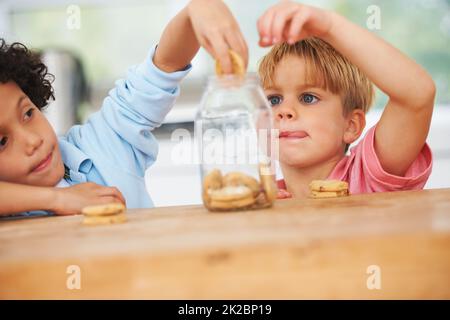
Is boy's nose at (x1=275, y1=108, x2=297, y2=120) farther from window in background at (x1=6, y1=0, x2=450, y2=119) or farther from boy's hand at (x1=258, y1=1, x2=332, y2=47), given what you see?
window in background at (x1=6, y1=0, x2=450, y2=119)

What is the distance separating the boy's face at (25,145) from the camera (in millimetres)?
1088

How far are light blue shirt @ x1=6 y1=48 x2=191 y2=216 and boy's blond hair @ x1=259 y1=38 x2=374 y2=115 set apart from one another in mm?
243

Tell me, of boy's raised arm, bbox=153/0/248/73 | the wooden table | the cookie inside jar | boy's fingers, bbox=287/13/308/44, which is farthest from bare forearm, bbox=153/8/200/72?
the wooden table

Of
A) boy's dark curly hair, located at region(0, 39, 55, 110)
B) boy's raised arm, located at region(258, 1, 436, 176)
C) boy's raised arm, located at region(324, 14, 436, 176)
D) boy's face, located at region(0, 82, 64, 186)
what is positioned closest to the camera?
boy's raised arm, located at region(258, 1, 436, 176)

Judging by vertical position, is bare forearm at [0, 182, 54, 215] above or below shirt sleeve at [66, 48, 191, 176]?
below

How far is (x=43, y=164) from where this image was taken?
114 centimetres

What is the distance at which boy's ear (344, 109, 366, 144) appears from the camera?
142cm

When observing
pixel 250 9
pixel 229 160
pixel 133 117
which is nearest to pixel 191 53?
pixel 133 117

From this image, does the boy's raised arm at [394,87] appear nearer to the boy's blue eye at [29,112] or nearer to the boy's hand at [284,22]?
the boy's hand at [284,22]

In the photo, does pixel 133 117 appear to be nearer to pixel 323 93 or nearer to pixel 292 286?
pixel 323 93

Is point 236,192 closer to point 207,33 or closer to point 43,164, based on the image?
point 207,33

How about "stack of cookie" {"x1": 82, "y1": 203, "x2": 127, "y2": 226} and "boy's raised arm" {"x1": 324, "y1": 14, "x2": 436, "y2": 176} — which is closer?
"stack of cookie" {"x1": 82, "y1": 203, "x2": 127, "y2": 226}

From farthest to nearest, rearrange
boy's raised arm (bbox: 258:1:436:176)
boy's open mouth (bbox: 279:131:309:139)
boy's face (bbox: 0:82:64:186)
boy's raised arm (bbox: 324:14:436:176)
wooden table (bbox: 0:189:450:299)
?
boy's open mouth (bbox: 279:131:309:139), boy's face (bbox: 0:82:64:186), boy's raised arm (bbox: 324:14:436:176), boy's raised arm (bbox: 258:1:436:176), wooden table (bbox: 0:189:450:299)

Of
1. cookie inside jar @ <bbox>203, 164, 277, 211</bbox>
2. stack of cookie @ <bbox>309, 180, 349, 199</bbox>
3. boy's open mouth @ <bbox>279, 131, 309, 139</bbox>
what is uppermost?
boy's open mouth @ <bbox>279, 131, 309, 139</bbox>
